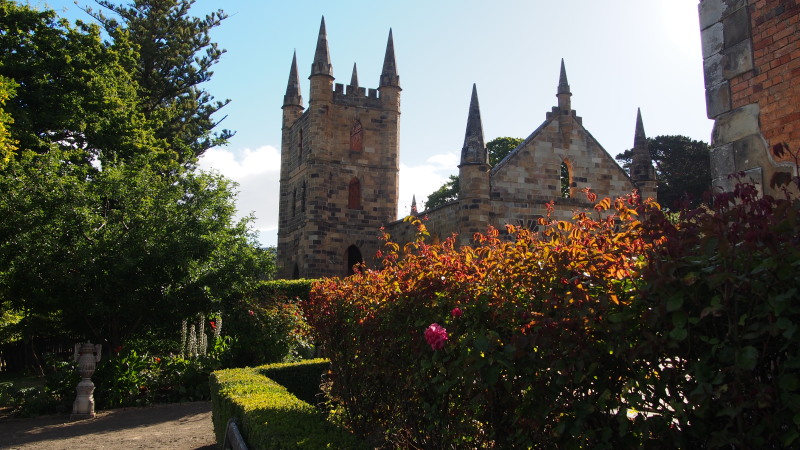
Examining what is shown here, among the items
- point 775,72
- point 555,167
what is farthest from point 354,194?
point 775,72

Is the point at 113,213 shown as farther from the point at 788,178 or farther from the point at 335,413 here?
the point at 788,178

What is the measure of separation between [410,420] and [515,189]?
696 inches

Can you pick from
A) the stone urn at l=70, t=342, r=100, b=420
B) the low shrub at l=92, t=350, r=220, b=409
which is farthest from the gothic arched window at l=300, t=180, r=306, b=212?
the stone urn at l=70, t=342, r=100, b=420

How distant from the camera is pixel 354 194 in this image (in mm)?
29672

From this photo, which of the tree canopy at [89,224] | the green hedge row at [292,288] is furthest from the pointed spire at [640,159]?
the tree canopy at [89,224]

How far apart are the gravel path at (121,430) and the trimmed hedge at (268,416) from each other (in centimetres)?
90

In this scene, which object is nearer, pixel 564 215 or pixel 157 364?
pixel 157 364

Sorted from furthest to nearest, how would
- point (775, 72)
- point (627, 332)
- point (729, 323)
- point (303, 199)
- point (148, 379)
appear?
point (303, 199) → point (148, 379) → point (775, 72) → point (627, 332) → point (729, 323)

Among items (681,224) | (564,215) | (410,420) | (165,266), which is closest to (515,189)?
(564,215)

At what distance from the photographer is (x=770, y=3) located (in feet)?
21.1

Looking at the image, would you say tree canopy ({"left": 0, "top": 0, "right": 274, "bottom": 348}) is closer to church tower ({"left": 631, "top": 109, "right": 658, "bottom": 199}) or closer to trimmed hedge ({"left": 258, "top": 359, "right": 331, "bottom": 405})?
trimmed hedge ({"left": 258, "top": 359, "right": 331, "bottom": 405})

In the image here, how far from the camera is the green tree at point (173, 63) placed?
2958cm

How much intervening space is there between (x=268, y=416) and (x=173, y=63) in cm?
2746

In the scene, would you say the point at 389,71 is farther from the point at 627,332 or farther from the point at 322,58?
the point at 627,332
